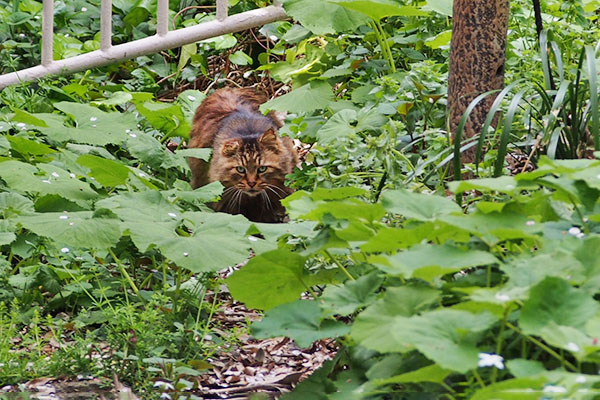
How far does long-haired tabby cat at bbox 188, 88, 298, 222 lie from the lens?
456 cm

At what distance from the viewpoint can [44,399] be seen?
108 inches

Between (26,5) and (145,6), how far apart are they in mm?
784

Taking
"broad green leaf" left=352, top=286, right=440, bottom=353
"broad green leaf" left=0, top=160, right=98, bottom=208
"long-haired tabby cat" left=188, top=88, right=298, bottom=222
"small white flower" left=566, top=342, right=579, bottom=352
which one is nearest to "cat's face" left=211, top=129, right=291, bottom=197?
"long-haired tabby cat" left=188, top=88, right=298, bottom=222

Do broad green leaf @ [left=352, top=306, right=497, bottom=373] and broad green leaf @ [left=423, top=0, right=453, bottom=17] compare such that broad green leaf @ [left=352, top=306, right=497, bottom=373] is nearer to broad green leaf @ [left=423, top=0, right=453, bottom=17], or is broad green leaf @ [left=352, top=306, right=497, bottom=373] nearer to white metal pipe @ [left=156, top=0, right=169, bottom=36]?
broad green leaf @ [left=423, top=0, right=453, bottom=17]

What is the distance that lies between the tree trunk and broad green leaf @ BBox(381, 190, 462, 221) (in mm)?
1497

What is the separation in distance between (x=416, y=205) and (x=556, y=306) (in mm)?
568

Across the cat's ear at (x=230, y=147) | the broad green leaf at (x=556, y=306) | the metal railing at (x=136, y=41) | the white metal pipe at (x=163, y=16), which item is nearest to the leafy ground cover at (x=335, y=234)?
the broad green leaf at (x=556, y=306)

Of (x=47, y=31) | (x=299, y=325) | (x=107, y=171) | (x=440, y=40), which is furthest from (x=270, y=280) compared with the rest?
(x=47, y=31)

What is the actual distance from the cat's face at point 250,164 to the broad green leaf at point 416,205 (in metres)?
2.26

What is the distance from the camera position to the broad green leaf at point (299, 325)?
7.14 feet

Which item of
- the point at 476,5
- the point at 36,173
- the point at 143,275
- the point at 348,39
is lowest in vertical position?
the point at 143,275

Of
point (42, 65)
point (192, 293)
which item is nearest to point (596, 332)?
point (192, 293)

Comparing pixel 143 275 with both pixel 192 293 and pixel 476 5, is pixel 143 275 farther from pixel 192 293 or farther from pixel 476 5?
pixel 476 5

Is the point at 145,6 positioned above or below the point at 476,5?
below
